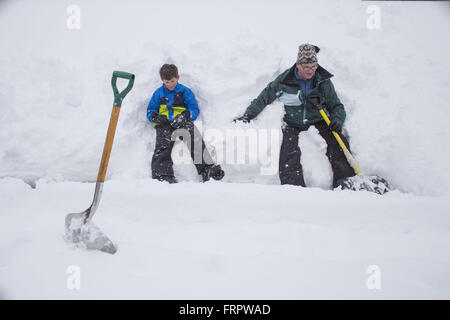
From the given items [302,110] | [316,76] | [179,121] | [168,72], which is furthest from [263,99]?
[168,72]

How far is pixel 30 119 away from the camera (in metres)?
3.00

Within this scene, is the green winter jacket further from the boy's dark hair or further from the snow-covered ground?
the boy's dark hair

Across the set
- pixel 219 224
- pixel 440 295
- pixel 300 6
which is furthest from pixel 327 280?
pixel 300 6

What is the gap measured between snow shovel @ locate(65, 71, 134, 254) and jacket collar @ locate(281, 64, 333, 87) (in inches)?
68.7

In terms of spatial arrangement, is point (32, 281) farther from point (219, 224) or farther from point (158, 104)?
point (158, 104)

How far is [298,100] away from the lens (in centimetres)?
296

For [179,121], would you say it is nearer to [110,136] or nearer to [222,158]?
[222,158]

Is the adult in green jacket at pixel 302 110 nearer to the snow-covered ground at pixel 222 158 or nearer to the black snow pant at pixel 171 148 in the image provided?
the snow-covered ground at pixel 222 158

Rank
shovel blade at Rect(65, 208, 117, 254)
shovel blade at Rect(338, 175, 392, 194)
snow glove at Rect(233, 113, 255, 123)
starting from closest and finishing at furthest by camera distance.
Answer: shovel blade at Rect(65, 208, 117, 254) < shovel blade at Rect(338, 175, 392, 194) < snow glove at Rect(233, 113, 255, 123)

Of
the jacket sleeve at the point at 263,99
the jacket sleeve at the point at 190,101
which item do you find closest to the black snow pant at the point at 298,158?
the jacket sleeve at the point at 263,99

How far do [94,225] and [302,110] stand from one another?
7.49ft

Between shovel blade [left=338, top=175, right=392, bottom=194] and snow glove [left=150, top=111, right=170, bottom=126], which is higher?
snow glove [left=150, top=111, right=170, bottom=126]

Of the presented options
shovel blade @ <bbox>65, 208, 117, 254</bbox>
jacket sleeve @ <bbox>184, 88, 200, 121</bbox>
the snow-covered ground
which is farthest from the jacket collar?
shovel blade @ <bbox>65, 208, 117, 254</bbox>

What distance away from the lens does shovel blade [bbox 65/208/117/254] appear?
182 cm
